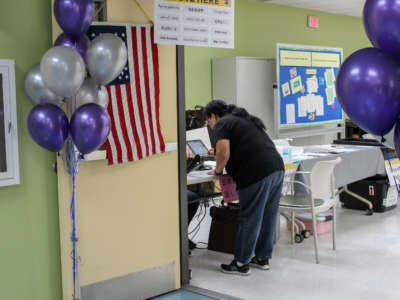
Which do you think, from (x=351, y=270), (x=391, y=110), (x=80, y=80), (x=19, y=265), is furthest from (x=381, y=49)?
(x=351, y=270)

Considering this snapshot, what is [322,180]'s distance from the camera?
15.3 feet

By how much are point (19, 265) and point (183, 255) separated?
1.24 m

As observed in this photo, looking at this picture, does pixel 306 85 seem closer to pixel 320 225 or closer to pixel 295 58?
pixel 295 58

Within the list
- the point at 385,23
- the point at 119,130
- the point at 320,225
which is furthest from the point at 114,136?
the point at 320,225

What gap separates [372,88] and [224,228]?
9.70 feet

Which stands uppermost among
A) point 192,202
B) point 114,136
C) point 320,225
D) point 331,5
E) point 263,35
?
point 331,5

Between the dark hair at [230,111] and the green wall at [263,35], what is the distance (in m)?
3.10

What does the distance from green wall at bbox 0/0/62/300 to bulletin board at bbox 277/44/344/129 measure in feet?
15.9

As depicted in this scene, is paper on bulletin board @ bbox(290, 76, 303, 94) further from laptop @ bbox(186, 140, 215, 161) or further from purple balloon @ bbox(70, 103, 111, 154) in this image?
purple balloon @ bbox(70, 103, 111, 154)

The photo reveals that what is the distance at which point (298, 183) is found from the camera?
197 inches

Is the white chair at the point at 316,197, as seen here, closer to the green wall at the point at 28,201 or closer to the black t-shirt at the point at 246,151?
the black t-shirt at the point at 246,151

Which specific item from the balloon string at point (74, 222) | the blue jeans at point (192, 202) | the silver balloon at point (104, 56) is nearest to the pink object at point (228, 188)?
the blue jeans at point (192, 202)

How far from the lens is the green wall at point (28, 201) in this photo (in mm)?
3059

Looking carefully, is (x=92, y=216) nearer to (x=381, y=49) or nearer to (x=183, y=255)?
(x=183, y=255)
